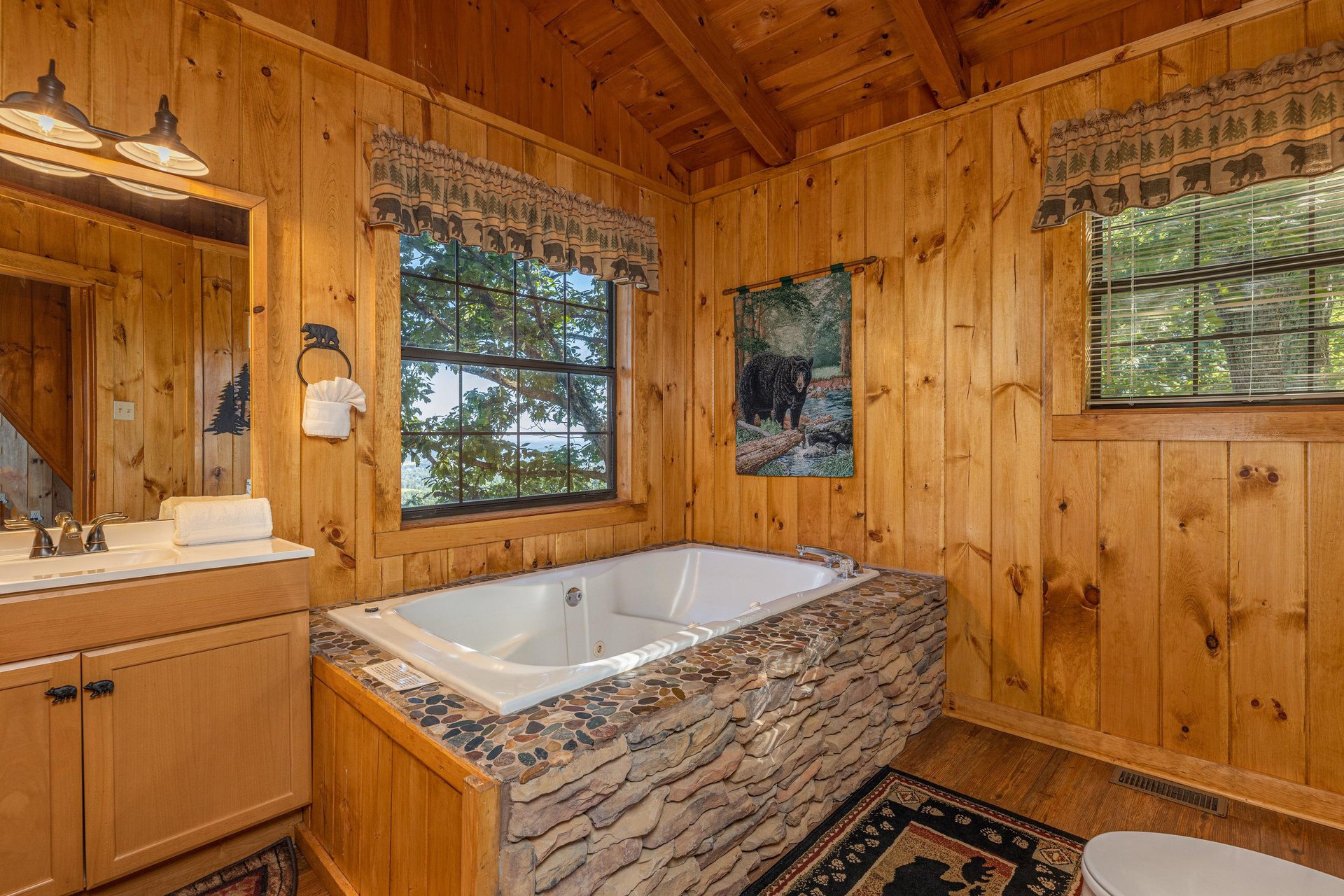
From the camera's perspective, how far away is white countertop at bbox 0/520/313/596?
1.41 meters

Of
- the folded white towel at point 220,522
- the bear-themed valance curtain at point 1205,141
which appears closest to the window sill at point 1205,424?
the bear-themed valance curtain at point 1205,141

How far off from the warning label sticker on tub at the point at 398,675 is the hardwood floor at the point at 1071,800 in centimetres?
59

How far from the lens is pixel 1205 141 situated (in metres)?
2.02

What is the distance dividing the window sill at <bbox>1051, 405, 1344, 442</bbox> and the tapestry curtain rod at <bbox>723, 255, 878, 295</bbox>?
1.05 metres

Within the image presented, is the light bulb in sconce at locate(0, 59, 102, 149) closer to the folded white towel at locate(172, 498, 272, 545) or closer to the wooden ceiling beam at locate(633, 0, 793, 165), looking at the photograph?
the folded white towel at locate(172, 498, 272, 545)

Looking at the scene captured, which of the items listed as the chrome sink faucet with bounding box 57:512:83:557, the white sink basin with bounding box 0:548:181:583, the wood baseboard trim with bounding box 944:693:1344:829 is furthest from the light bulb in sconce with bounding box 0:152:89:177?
the wood baseboard trim with bounding box 944:693:1344:829

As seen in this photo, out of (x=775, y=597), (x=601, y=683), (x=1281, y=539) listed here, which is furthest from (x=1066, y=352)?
(x=601, y=683)

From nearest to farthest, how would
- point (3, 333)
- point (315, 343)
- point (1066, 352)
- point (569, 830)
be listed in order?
point (569, 830) → point (3, 333) → point (315, 343) → point (1066, 352)

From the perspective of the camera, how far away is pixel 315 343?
213cm

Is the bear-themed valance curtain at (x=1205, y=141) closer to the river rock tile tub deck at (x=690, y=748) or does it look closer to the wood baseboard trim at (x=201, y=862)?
the river rock tile tub deck at (x=690, y=748)

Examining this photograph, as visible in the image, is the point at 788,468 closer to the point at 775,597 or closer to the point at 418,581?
the point at 775,597

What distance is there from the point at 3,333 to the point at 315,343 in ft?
2.40

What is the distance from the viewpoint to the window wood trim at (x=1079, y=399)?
2.05 metres

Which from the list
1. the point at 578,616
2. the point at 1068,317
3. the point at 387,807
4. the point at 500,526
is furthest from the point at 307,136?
the point at 1068,317
